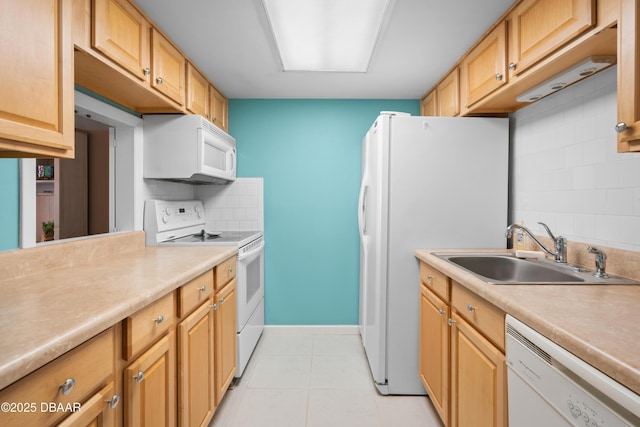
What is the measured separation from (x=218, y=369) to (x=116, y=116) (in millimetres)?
1563

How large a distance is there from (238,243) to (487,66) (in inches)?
73.1

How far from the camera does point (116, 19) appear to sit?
1.48m

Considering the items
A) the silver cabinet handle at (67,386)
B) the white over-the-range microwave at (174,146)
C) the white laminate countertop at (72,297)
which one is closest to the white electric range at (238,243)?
the white over-the-range microwave at (174,146)

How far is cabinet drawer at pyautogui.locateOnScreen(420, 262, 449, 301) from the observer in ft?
5.52

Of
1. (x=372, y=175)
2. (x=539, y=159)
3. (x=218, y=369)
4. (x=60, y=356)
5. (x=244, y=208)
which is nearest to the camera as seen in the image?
(x=60, y=356)

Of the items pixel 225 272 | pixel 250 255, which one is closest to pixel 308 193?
pixel 250 255

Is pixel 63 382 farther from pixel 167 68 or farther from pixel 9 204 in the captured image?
pixel 167 68

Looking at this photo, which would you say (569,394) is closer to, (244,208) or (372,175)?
(372,175)

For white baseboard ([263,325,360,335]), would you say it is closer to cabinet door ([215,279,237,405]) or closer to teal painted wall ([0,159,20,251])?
cabinet door ([215,279,237,405])

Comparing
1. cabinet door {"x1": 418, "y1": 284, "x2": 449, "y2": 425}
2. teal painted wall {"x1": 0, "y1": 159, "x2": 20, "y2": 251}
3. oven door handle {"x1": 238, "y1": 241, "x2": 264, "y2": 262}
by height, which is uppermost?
teal painted wall {"x1": 0, "y1": 159, "x2": 20, "y2": 251}

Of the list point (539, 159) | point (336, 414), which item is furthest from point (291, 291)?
point (539, 159)

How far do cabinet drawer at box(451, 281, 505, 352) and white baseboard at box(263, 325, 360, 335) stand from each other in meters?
1.74

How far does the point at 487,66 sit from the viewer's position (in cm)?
191

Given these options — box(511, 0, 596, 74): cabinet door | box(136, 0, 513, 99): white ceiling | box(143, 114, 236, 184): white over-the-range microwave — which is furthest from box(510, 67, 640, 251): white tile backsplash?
box(143, 114, 236, 184): white over-the-range microwave
